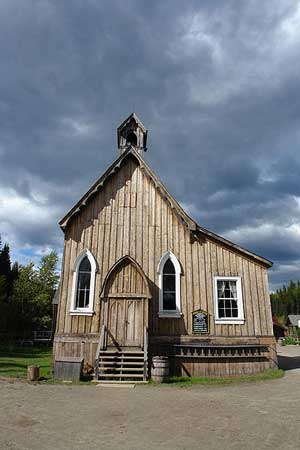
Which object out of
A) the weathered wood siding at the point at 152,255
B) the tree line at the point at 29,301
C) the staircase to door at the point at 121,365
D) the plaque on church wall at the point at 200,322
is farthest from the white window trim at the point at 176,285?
the tree line at the point at 29,301

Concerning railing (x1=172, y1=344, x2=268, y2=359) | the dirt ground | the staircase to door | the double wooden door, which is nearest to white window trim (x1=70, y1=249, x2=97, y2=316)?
the double wooden door

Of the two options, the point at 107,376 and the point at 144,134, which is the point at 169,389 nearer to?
the point at 107,376

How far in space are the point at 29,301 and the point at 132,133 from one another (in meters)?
31.9

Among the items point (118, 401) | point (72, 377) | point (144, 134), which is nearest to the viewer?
point (118, 401)

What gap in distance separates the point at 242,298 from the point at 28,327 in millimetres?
35325

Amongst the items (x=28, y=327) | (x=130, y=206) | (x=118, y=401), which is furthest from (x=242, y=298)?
(x=28, y=327)

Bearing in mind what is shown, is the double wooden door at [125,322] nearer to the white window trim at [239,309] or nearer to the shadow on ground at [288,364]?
the white window trim at [239,309]

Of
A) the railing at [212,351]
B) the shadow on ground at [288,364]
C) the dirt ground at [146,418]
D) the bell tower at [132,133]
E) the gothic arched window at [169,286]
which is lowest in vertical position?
the dirt ground at [146,418]

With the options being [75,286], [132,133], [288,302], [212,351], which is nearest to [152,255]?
[75,286]

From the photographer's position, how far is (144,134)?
1881 cm

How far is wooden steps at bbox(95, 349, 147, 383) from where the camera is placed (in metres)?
12.3

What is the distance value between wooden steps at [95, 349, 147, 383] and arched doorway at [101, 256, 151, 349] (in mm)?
768

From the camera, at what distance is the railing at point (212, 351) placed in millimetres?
13945

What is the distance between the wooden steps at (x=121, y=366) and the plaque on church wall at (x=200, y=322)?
288 cm
